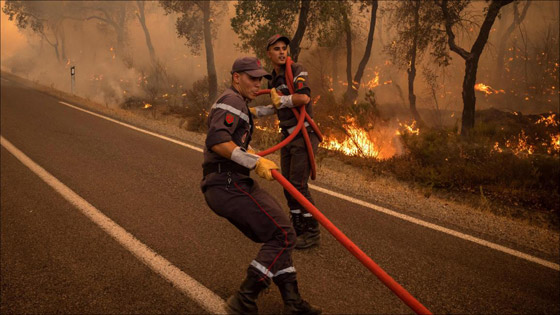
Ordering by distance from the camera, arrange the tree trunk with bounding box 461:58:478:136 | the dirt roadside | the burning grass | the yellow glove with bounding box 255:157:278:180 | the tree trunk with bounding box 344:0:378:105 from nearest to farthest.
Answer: the yellow glove with bounding box 255:157:278:180 < the dirt roadside < the burning grass < the tree trunk with bounding box 461:58:478:136 < the tree trunk with bounding box 344:0:378:105

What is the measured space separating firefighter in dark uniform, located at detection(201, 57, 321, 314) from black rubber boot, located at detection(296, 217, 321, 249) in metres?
1.12

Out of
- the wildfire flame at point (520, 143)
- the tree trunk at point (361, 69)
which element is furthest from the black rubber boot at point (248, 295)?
the tree trunk at point (361, 69)

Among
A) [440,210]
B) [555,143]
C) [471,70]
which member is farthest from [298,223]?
[471,70]

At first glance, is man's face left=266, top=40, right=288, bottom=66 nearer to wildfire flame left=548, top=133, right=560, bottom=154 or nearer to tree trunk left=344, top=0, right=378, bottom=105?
wildfire flame left=548, top=133, right=560, bottom=154

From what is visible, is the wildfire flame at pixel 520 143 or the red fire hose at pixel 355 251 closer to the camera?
the red fire hose at pixel 355 251

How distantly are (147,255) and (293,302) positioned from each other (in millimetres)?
1754

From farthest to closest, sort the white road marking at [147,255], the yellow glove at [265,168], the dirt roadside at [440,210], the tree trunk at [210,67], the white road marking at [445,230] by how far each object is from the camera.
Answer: the tree trunk at [210,67] → the dirt roadside at [440,210] → the white road marking at [445,230] → the white road marking at [147,255] → the yellow glove at [265,168]

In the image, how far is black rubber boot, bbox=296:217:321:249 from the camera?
13.1 ft

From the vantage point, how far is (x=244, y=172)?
9.56 feet

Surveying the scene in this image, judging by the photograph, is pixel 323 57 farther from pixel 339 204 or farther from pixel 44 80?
pixel 44 80

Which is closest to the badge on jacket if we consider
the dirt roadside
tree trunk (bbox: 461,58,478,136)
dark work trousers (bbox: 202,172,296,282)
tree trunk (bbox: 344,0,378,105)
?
dark work trousers (bbox: 202,172,296,282)

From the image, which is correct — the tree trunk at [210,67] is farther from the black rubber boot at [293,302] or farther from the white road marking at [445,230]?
the black rubber boot at [293,302]

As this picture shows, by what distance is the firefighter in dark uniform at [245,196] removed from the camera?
2686mm

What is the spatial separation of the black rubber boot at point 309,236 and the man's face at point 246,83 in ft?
5.95
